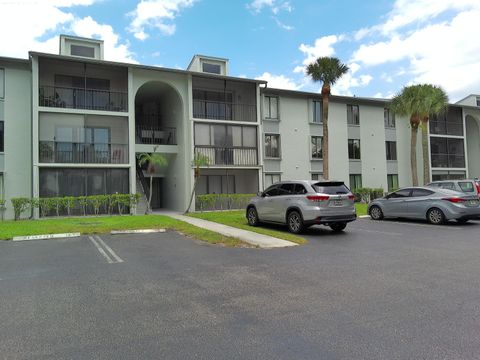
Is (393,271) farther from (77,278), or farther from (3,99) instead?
(3,99)

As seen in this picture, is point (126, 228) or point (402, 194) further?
point (402, 194)

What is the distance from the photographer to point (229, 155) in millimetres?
23688

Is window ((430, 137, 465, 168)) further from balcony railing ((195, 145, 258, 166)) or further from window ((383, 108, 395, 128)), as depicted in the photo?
balcony railing ((195, 145, 258, 166))

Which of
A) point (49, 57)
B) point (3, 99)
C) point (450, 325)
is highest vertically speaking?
point (49, 57)

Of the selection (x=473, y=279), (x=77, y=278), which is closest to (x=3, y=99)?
(x=77, y=278)

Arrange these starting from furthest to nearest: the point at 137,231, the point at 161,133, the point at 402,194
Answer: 1. the point at 161,133
2. the point at 402,194
3. the point at 137,231

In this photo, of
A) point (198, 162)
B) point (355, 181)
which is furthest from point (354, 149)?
point (198, 162)

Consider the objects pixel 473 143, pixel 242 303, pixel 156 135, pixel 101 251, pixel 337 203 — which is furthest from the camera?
pixel 473 143

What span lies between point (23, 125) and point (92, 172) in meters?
4.27

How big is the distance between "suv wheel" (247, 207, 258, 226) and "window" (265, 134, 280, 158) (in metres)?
11.1

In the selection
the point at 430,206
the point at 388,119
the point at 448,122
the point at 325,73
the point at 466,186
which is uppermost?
the point at 325,73

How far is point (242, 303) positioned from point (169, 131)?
21118mm

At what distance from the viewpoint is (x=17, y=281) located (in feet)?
21.8

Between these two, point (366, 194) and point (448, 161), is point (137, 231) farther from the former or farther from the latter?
point (448, 161)
